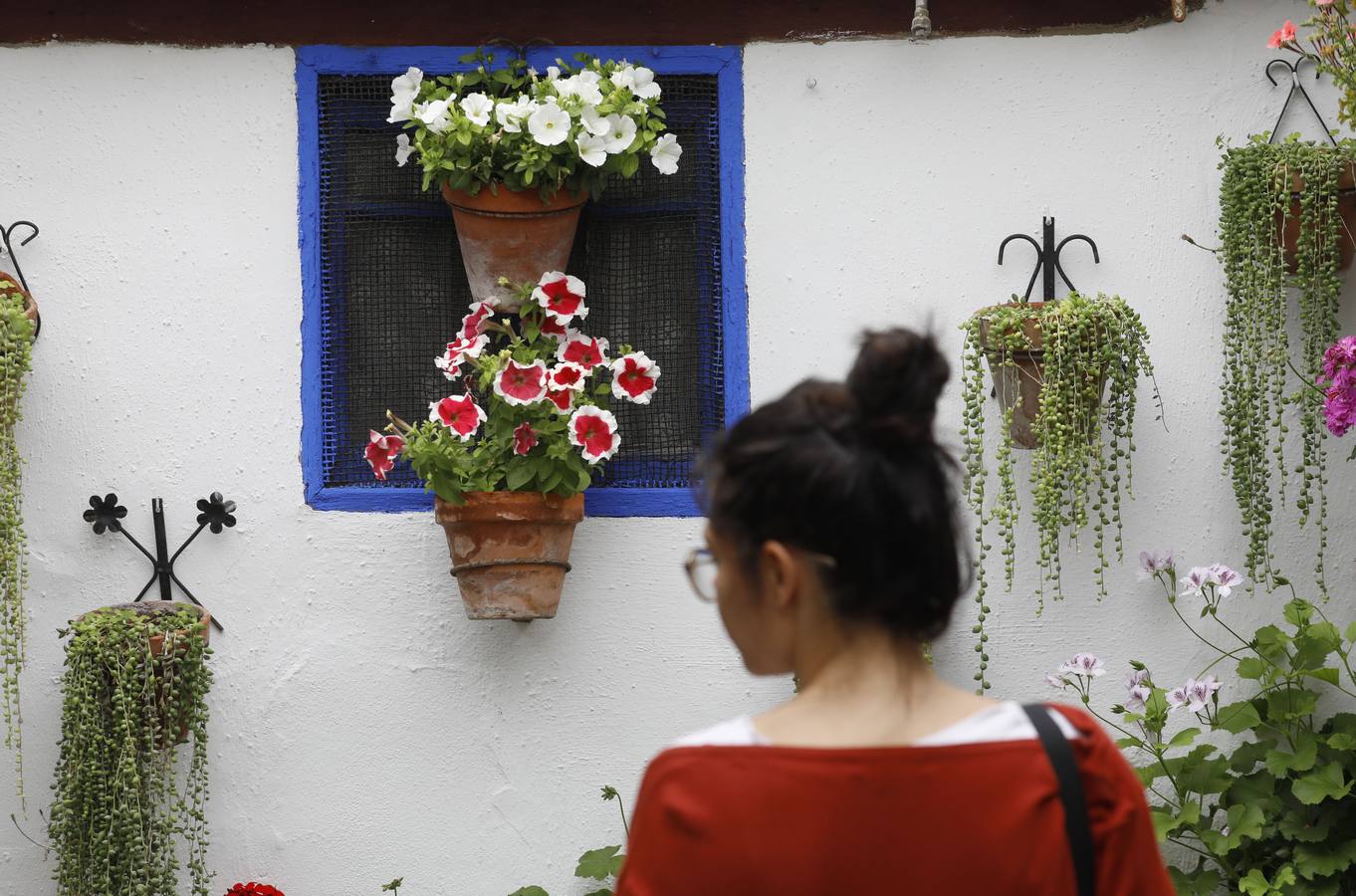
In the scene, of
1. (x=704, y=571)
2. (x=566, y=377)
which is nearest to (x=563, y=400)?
(x=566, y=377)

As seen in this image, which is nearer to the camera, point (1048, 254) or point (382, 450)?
point (382, 450)

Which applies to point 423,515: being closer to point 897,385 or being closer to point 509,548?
point 509,548

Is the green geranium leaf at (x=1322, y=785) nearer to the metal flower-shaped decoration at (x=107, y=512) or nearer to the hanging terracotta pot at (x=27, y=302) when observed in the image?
the metal flower-shaped decoration at (x=107, y=512)

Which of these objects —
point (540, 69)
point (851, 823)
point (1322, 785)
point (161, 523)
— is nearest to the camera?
point (851, 823)

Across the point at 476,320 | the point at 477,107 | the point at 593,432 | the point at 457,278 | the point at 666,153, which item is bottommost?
the point at 593,432

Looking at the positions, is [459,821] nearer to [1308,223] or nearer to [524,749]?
[524,749]

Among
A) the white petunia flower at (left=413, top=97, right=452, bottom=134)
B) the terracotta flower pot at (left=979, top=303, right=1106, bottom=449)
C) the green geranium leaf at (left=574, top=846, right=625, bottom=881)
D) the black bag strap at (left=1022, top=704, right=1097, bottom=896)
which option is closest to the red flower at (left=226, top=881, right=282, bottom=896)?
the green geranium leaf at (left=574, top=846, right=625, bottom=881)

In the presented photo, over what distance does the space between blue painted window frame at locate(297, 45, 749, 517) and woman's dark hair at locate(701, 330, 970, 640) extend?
245cm

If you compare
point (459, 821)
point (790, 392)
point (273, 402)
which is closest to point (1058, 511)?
point (459, 821)

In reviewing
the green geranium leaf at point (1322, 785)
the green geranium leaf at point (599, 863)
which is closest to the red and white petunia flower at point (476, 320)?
the green geranium leaf at point (599, 863)

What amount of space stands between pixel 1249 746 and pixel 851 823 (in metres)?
2.74

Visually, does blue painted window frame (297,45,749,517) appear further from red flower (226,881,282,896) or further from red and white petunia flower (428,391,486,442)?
red flower (226,881,282,896)

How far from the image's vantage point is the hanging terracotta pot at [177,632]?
3750mm

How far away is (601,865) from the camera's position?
3.87m
